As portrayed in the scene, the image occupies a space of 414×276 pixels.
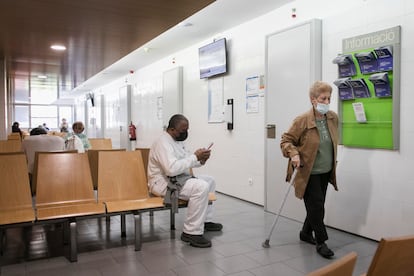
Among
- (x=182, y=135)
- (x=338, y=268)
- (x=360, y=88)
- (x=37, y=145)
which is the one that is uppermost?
(x=360, y=88)

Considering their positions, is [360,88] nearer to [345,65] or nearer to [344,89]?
[344,89]

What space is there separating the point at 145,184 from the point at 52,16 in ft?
6.55

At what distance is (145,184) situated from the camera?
3777 mm

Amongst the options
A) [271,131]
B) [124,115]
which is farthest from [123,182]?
[124,115]

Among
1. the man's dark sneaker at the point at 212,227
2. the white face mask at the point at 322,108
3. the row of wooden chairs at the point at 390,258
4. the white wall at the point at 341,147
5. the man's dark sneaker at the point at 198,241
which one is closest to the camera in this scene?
the row of wooden chairs at the point at 390,258

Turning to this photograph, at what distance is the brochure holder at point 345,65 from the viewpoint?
362 cm

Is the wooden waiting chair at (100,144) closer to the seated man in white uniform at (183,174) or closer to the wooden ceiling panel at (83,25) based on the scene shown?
the wooden ceiling panel at (83,25)

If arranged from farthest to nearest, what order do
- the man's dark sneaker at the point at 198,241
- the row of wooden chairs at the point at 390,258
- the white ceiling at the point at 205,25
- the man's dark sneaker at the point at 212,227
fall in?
1. the white ceiling at the point at 205,25
2. the man's dark sneaker at the point at 212,227
3. the man's dark sneaker at the point at 198,241
4. the row of wooden chairs at the point at 390,258

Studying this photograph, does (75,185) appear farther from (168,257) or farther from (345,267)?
(345,267)

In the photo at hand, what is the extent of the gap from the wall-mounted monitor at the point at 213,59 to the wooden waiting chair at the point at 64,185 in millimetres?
3033

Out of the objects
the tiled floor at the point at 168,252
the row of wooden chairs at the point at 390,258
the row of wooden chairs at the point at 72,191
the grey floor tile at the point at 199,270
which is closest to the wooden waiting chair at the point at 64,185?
the row of wooden chairs at the point at 72,191

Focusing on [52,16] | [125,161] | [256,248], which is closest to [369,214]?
[256,248]

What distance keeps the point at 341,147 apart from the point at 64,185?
9.32 feet

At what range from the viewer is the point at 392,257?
1.06 meters
